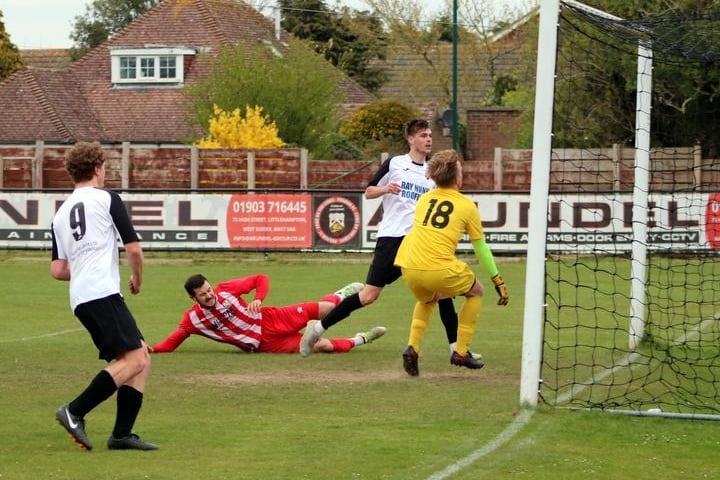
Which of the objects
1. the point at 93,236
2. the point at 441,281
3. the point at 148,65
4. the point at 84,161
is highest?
the point at 148,65

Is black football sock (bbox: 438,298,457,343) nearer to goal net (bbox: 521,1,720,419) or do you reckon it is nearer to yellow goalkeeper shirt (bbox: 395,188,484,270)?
goal net (bbox: 521,1,720,419)

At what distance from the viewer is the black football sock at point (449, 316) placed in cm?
1195

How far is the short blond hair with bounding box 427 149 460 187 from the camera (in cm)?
1078

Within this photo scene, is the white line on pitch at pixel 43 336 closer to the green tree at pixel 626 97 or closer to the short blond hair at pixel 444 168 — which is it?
the short blond hair at pixel 444 168

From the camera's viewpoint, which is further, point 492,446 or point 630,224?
point 630,224

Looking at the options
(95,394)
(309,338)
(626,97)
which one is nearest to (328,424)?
(95,394)

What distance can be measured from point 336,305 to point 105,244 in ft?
14.4

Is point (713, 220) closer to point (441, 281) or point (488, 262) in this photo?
point (488, 262)

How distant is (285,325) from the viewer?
43.2 ft

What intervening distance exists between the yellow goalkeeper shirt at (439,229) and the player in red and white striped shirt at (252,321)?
200cm

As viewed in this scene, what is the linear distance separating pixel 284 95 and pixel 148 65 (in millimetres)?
16252

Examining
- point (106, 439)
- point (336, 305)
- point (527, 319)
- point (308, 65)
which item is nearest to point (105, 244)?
point (106, 439)

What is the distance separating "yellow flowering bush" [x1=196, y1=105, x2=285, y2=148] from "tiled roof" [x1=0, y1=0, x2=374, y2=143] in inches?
432

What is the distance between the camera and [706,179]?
28078mm
